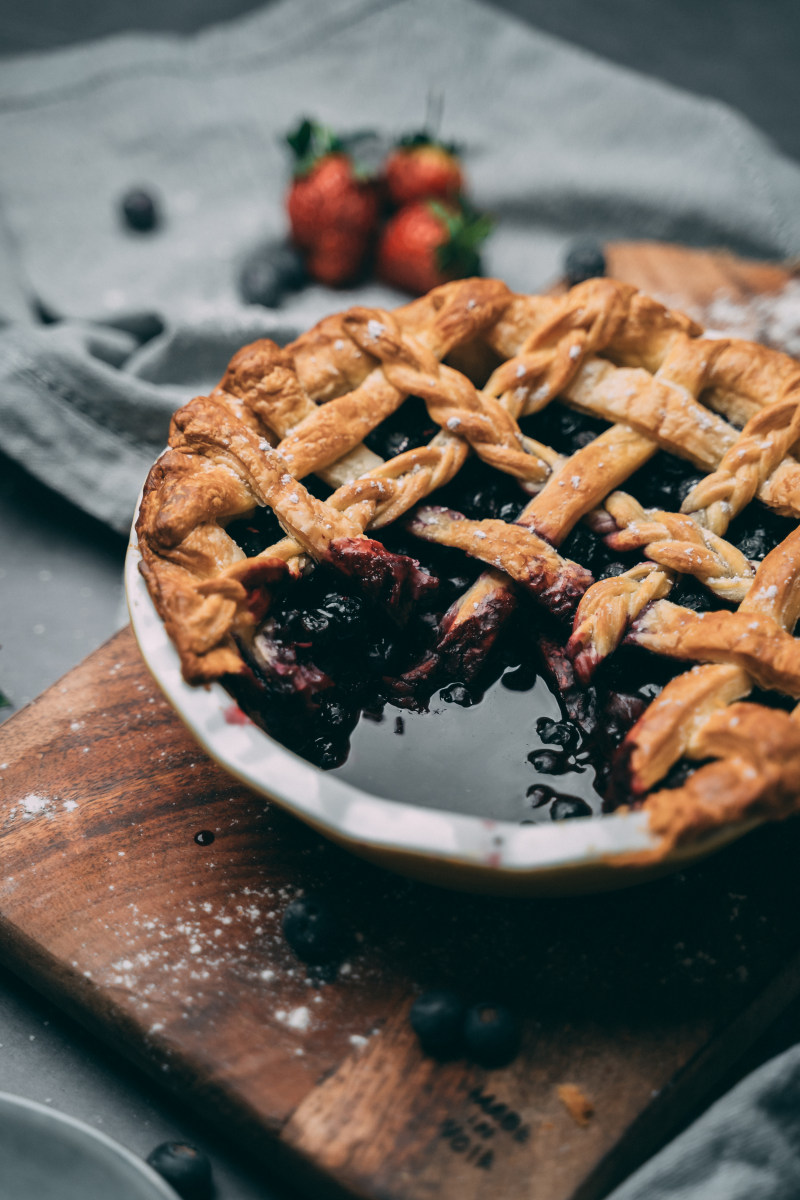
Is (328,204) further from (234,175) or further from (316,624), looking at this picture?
(316,624)

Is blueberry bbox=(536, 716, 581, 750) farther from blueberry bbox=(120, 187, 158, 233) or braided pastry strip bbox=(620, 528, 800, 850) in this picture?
blueberry bbox=(120, 187, 158, 233)

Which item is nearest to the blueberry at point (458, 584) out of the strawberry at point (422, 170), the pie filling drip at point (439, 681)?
the pie filling drip at point (439, 681)

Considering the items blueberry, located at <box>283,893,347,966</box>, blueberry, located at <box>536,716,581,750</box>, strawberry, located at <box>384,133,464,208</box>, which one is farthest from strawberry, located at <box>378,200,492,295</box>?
blueberry, located at <box>283,893,347,966</box>

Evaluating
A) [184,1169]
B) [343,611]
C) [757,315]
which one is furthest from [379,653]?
[757,315]

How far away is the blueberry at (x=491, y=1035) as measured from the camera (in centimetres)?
132

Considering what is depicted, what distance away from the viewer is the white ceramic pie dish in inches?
47.4

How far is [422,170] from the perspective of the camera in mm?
2588

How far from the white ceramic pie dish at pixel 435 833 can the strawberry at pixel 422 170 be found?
5.67 ft

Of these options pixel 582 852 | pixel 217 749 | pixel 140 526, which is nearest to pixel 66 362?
pixel 140 526

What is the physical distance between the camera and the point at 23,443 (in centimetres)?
215

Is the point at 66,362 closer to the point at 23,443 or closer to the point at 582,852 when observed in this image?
the point at 23,443

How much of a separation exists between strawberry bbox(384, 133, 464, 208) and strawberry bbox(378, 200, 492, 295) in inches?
1.6

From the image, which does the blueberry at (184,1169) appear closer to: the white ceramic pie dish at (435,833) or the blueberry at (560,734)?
the white ceramic pie dish at (435,833)

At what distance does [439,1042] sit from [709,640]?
0.63m
